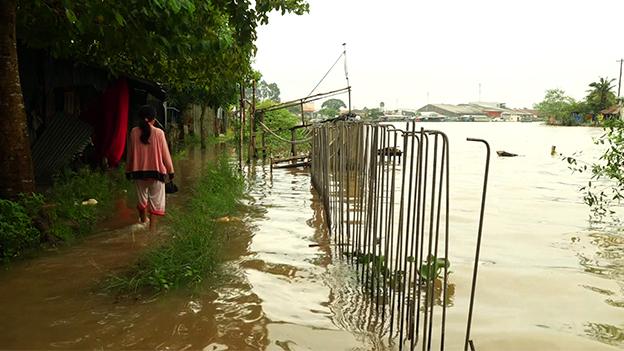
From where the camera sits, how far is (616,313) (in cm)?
457

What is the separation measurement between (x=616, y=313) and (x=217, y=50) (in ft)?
17.0

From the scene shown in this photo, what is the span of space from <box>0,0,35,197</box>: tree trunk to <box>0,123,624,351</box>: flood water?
96cm

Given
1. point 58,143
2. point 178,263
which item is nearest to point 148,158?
point 178,263

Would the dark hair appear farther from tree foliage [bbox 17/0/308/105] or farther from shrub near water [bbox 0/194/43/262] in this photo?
shrub near water [bbox 0/194/43/262]

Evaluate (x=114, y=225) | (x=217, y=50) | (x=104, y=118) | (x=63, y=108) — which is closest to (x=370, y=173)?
(x=217, y=50)

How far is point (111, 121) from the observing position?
8.55 m

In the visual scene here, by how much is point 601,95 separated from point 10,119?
70620mm

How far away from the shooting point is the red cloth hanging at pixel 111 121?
8.22 meters

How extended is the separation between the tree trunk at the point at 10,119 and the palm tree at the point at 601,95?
69008 millimetres

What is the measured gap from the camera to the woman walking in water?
239 inches

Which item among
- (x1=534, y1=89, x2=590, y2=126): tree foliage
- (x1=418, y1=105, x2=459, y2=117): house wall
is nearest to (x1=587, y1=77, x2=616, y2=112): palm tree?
(x1=534, y1=89, x2=590, y2=126): tree foliage

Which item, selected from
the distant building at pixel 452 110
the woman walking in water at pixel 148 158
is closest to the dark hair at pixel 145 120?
the woman walking in water at pixel 148 158

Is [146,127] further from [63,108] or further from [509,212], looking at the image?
[509,212]

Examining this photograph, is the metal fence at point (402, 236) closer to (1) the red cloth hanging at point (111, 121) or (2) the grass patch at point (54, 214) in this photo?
(2) the grass patch at point (54, 214)
